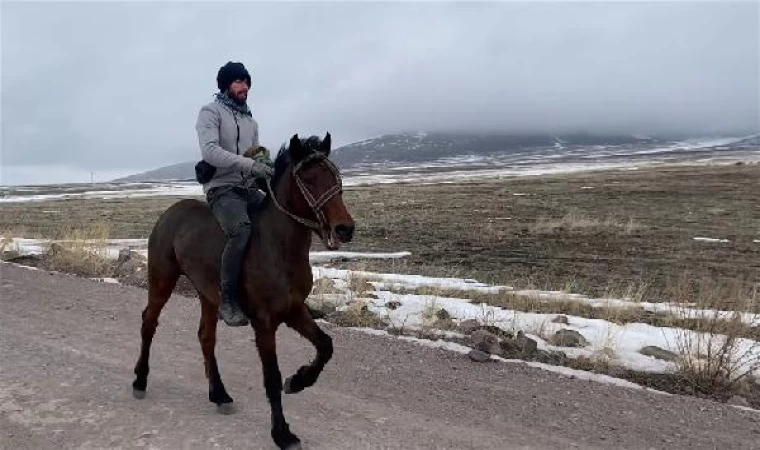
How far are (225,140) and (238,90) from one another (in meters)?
0.48

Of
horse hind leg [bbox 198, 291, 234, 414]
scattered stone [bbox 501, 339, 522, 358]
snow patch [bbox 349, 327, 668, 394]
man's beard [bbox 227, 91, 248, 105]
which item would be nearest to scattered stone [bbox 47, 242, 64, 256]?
snow patch [bbox 349, 327, 668, 394]

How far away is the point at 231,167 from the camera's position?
579cm

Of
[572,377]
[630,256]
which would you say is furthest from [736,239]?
[572,377]

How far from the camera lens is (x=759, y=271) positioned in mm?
15773

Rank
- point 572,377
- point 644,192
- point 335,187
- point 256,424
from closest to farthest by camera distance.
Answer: point 335,187
point 256,424
point 572,377
point 644,192

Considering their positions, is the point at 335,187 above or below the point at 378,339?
above

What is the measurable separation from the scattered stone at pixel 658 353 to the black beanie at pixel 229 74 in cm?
602

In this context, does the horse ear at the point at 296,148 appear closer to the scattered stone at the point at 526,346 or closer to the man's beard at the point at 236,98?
the man's beard at the point at 236,98

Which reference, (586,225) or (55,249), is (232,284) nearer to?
(55,249)

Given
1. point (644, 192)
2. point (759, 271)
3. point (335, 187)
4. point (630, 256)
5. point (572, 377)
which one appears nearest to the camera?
point (335, 187)

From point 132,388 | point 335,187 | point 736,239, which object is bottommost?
point 736,239

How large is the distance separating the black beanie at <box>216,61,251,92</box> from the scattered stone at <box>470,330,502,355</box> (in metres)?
4.48

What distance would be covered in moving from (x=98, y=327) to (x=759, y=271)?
1509 cm

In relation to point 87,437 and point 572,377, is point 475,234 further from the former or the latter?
point 87,437
